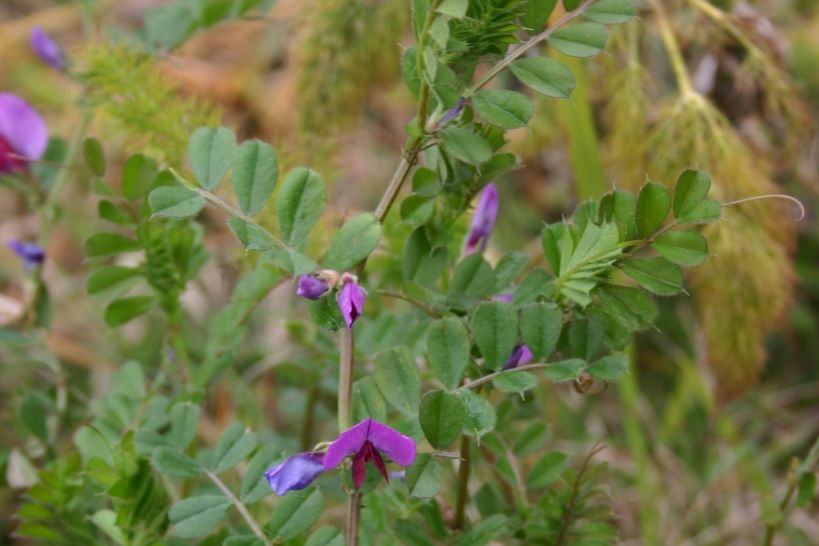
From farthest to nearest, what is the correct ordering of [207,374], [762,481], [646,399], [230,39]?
1. [230,39]
2. [646,399]
3. [762,481]
4. [207,374]

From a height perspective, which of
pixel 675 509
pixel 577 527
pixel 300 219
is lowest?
pixel 675 509

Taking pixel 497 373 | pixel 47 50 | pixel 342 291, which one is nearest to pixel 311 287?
pixel 342 291

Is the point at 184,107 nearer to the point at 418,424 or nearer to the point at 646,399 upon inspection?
the point at 418,424

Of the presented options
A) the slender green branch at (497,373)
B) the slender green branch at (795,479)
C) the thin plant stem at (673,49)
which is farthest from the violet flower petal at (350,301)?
the thin plant stem at (673,49)

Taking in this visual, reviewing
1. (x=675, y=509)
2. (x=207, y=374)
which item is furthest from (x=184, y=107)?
(x=675, y=509)

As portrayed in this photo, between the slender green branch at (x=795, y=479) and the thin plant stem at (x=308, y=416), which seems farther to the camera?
the thin plant stem at (x=308, y=416)

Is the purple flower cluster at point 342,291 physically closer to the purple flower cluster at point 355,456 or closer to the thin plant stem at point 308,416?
the purple flower cluster at point 355,456
